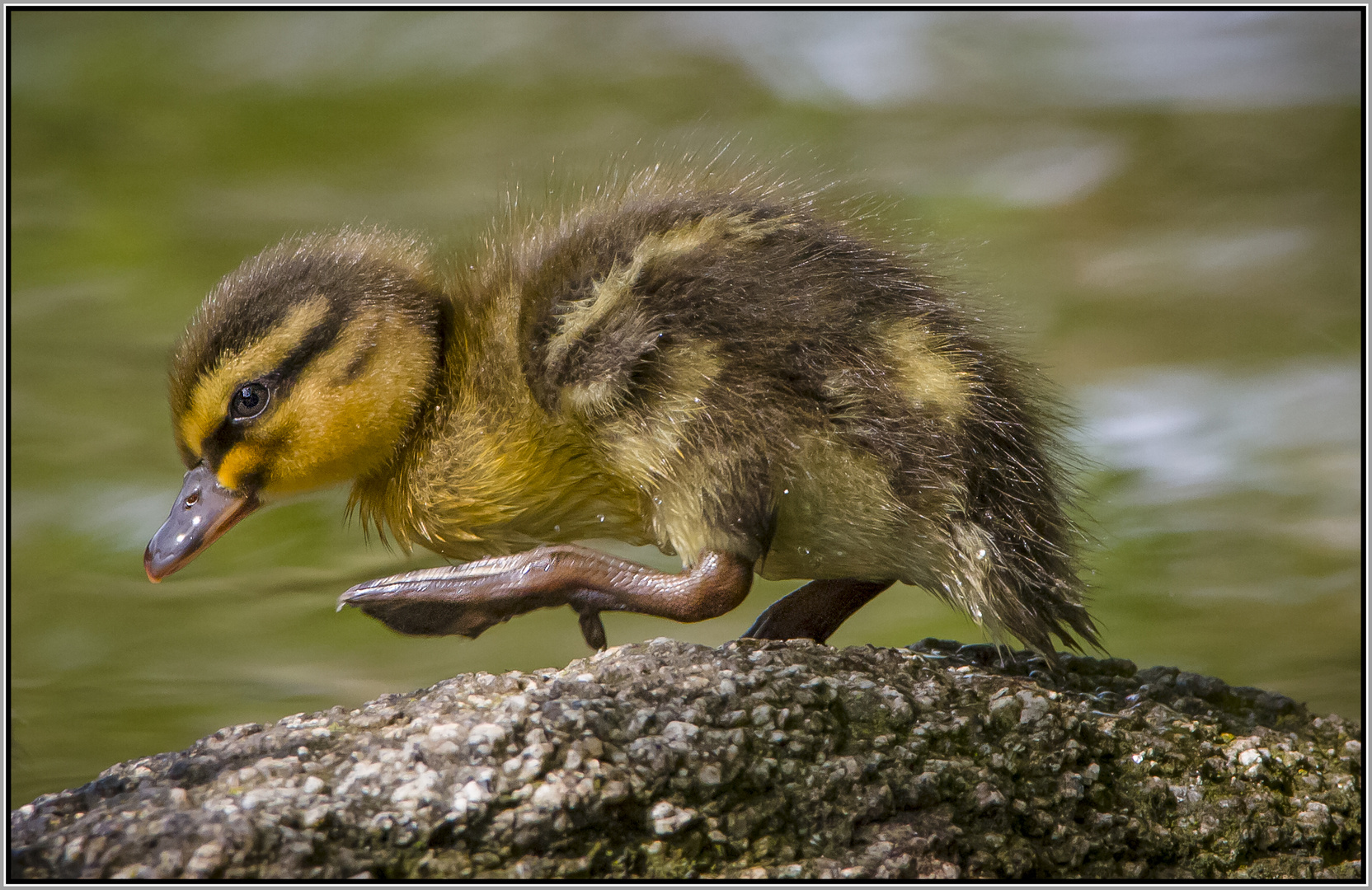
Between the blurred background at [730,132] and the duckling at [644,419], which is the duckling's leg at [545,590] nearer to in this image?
the duckling at [644,419]

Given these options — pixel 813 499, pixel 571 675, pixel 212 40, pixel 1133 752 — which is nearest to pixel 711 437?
pixel 813 499

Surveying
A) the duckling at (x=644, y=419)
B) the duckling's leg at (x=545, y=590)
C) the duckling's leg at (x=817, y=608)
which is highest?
the duckling at (x=644, y=419)

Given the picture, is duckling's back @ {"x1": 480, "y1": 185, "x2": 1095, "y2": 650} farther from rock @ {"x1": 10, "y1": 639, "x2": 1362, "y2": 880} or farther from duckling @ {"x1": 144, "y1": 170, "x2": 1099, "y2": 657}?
rock @ {"x1": 10, "y1": 639, "x2": 1362, "y2": 880}

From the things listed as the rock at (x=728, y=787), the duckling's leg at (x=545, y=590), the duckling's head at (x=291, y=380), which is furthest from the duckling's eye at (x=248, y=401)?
the rock at (x=728, y=787)

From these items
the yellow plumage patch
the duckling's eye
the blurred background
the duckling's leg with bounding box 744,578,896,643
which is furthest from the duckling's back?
the blurred background

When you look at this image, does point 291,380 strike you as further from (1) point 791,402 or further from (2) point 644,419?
(1) point 791,402

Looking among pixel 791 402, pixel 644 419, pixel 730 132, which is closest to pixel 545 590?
pixel 644 419

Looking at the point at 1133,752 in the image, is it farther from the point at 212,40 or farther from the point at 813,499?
the point at 212,40
